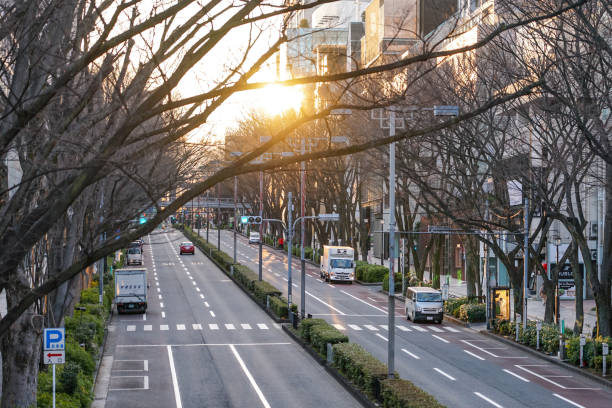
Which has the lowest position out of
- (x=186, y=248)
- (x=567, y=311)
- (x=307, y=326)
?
(x=567, y=311)

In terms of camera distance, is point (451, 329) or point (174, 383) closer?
point (174, 383)

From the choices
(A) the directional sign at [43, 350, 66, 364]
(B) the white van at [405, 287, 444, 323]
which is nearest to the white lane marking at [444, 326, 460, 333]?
(B) the white van at [405, 287, 444, 323]

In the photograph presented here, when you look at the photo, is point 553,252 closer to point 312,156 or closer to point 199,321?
point 199,321

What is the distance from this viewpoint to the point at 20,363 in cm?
1717

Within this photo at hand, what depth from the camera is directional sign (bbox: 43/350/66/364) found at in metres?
20.1

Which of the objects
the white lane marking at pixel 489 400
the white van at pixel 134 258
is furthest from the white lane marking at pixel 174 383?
the white van at pixel 134 258

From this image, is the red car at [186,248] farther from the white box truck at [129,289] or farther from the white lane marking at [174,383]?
the white lane marking at [174,383]

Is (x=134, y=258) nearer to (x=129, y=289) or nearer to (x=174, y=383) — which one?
(x=129, y=289)

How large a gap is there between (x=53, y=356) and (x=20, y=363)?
308 cm

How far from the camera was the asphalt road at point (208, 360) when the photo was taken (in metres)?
26.4

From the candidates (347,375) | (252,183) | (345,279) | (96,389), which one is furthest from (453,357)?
(252,183)

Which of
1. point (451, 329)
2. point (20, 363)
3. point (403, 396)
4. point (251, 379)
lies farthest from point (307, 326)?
point (20, 363)

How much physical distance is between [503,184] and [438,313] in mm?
11719

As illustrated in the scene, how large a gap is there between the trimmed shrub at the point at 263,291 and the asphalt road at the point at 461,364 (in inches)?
85.5
